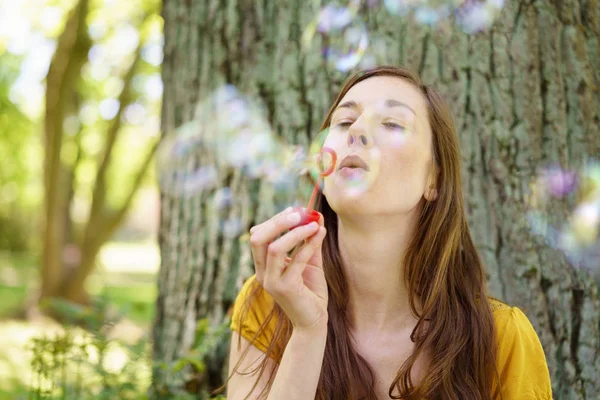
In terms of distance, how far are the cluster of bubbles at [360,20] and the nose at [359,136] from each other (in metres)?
0.80

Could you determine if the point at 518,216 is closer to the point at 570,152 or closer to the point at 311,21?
the point at 570,152

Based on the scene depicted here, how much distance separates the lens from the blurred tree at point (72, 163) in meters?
8.86

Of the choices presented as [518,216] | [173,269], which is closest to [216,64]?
[173,269]

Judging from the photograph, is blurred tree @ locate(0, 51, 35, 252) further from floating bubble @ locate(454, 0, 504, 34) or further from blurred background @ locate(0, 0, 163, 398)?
floating bubble @ locate(454, 0, 504, 34)

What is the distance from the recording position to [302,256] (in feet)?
4.99

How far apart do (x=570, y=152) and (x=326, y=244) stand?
106 centimetres

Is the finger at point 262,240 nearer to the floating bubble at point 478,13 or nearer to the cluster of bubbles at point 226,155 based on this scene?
Result: the cluster of bubbles at point 226,155

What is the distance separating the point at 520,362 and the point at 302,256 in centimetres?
75

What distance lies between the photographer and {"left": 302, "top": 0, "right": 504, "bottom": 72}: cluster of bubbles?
2.39 meters

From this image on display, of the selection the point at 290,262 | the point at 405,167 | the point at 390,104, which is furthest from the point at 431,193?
the point at 290,262

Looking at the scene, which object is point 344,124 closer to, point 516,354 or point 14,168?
point 516,354

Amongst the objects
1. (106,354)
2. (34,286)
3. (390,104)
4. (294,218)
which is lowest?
(34,286)

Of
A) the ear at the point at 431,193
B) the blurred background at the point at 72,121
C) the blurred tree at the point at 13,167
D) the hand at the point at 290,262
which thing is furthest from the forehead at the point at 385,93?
the blurred tree at the point at 13,167

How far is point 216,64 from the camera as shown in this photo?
2785 millimetres
